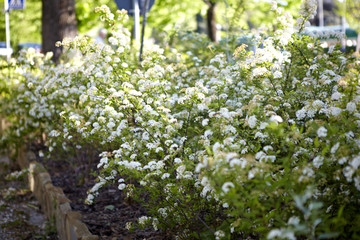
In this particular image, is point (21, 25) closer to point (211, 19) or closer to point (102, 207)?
point (211, 19)

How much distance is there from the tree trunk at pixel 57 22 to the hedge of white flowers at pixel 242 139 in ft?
12.9

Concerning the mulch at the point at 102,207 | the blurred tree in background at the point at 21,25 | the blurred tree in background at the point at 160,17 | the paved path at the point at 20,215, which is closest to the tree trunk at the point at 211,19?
the blurred tree in background at the point at 160,17

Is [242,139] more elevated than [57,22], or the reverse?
[57,22]

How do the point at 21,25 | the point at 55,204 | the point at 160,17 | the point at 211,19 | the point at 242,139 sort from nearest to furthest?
the point at 242,139, the point at 55,204, the point at 211,19, the point at 160,17, the point at 21,25

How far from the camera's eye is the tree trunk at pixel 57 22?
886 centimetres

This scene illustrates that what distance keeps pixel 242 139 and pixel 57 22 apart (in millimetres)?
6879

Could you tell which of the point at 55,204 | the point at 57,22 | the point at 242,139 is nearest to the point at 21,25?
the point at 57,22

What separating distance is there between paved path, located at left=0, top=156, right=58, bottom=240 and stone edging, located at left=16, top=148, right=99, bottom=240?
102 mm

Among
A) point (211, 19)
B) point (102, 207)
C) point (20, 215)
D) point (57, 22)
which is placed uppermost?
point (211, 19)

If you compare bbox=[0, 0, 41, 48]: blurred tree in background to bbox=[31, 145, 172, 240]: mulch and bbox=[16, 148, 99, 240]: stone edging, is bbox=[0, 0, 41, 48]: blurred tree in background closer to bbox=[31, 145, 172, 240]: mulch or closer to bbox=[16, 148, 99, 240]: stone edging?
bbox=[16, 148, 99, 240]: stone edging

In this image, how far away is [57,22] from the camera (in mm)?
8875

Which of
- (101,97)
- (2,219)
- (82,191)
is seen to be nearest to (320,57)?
(101,97)

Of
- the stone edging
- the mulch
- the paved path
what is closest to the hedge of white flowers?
the mulch

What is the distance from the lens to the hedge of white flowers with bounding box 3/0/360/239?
220cm
